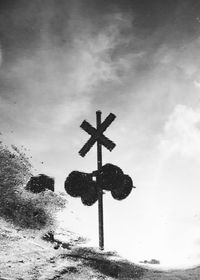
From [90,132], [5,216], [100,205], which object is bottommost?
[5,216]

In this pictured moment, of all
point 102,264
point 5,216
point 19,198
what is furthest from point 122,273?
point 19,198

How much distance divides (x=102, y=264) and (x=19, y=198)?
479cm

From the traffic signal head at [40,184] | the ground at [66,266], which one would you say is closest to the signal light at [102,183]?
the traffic signal head at [40,184]

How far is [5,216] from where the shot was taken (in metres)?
8.74

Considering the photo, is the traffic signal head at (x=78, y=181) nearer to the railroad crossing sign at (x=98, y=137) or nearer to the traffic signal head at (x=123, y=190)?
the railroad crossing sign at (x=98, y=137)

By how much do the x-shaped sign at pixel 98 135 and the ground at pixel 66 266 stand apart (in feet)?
14.0

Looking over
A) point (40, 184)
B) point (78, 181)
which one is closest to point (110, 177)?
point (78, 181)

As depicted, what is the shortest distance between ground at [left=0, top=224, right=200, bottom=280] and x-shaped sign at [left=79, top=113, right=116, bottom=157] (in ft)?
14.0

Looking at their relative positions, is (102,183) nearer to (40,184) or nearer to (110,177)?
(110,177)

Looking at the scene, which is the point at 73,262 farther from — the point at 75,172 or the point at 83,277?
the point at 75,172

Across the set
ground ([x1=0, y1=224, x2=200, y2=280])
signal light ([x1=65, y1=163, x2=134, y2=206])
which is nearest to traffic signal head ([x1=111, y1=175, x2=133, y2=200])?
signal light ([x1=65, y1=163, x2=134, y2=206])

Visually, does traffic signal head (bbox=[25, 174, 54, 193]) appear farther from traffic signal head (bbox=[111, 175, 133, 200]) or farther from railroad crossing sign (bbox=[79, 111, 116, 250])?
traffic signal head (bbox=[111, 175, 133, 200])

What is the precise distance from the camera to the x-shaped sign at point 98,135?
10693 mm

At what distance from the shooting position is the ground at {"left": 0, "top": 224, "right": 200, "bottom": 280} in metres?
4.98
